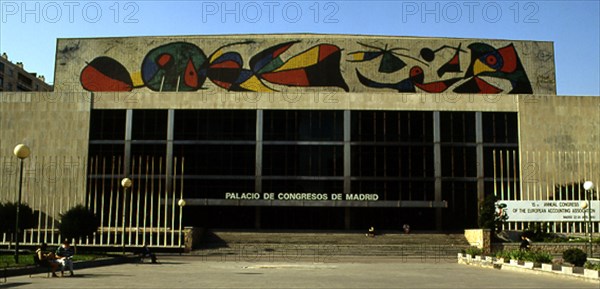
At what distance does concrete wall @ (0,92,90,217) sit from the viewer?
5831 centimetres

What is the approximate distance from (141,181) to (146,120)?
220 inches

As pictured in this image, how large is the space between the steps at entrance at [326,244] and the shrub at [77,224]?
8.40 metres

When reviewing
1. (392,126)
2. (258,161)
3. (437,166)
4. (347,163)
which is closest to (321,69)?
(392,126)

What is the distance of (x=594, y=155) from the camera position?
2299 inches

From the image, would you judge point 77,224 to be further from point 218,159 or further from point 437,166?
point 437,166

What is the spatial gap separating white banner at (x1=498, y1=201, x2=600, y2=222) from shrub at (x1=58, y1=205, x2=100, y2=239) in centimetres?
3071

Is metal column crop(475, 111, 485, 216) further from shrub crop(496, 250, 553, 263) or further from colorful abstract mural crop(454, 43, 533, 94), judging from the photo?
shrub crop(496, 250, 553, 263)

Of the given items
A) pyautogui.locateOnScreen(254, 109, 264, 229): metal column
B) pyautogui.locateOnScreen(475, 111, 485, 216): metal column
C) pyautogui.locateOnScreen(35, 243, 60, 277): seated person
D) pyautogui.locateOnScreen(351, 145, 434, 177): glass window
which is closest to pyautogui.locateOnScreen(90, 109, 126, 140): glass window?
pyautogui.locateOnScreen(254, 109, 264, 229): metal column

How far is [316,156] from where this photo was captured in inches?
2359

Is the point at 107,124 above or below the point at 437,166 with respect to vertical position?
above

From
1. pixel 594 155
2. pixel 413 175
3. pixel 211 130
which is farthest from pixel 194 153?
pixel 594 155

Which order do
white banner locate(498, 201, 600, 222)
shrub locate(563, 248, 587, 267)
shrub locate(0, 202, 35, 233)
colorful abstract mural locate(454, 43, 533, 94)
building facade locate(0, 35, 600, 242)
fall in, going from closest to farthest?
shrub locate(563, 248, 587, 267), shrub locate(0, 202, 35, 233), white banner locate(498, 201, 600, 222), building facade locate(0, 35, 600, 242), colorful abstract mural locate(454, 43, 533, 94)

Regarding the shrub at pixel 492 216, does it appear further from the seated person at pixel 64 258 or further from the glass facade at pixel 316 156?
the seated person at pixel 64 258

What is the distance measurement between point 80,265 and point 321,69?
42.6 meters
